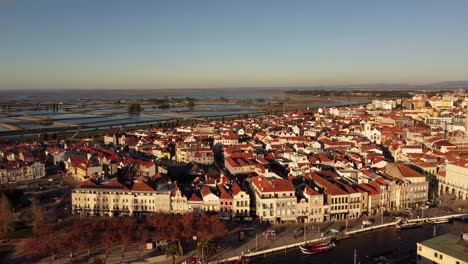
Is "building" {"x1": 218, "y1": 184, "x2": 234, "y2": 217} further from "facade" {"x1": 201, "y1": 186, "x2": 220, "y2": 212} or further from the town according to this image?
"facade" {"x1": 201, "y1": 186, "x2": 220, "y2": 212}

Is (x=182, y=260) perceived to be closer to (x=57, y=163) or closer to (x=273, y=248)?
(x=273, y=248)

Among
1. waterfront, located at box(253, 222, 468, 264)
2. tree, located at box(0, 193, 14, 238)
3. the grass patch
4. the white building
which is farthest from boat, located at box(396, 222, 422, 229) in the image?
the white building

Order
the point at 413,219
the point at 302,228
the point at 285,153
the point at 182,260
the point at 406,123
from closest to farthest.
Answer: the point at 182,260
the point at 302,228
the point at 413,219
the point at 285,153
the point at 406,123

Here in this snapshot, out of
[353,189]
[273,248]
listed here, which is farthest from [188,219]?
[353,189]

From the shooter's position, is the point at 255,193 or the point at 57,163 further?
the point at 57,163

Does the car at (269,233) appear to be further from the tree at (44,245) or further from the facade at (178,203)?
the tree at (44,245)

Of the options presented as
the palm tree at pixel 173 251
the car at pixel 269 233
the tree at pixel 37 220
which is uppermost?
the tree at pixel 37 220

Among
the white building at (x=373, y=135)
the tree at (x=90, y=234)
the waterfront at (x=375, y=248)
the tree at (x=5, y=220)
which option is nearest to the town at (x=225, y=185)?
the tree at (x=90, y=234)

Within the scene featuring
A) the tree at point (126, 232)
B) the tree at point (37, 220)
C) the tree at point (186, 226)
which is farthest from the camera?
the tree at point (37, 220)
